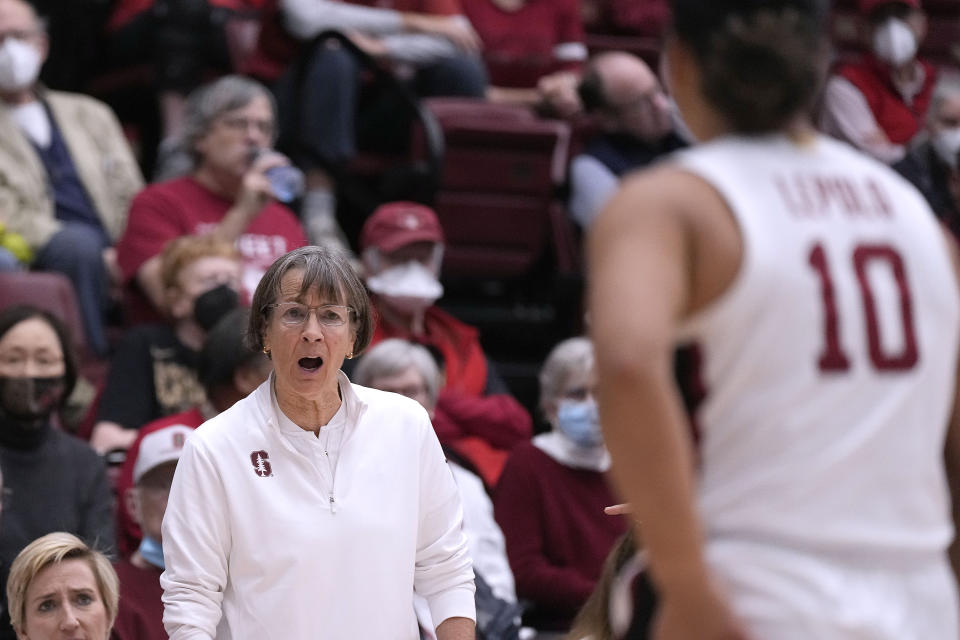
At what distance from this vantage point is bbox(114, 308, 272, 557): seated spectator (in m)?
4.93

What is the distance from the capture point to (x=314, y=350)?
3.28 m

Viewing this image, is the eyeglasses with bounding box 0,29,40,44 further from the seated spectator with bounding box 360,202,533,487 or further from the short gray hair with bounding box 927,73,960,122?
the short gray hair with bounding box 927,73,960,122

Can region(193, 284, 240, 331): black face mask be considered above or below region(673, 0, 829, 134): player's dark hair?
below

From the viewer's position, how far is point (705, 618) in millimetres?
1803

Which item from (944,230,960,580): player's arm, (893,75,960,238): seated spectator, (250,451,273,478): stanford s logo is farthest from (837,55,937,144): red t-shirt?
(944,230,960,580): player's arm

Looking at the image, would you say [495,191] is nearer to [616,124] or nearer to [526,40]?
[616,124]

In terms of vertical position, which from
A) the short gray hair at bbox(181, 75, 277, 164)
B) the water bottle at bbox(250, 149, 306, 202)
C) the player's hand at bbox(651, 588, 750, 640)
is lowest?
the player's hand at bbox(651, 588, 750, 640)

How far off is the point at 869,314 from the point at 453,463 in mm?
3498

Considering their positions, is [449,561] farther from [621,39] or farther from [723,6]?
[621,39]

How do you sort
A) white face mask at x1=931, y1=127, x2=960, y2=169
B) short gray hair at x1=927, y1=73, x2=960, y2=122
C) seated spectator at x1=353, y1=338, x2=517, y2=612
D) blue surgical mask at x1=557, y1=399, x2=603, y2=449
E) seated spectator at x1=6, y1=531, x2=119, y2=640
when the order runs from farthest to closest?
short gray hair at x1=927, y1=73, x2=960, y2=122 < white face mask at x1=931, y1=127, x2=960, y2=169 < blue surgical mask at x1=557, y1=399, x2=603, y2=449 < seated spectator at x1=353, y1=338, x2=517, y2=612 < seated spectator at x1=6, y1=531, x2=119, y2=640

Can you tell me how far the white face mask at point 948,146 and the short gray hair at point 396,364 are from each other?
4.16 meters

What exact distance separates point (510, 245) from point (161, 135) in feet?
6.39

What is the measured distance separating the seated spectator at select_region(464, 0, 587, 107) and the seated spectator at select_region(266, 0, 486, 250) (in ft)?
1.02

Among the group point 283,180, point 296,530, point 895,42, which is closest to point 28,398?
point 283,180
